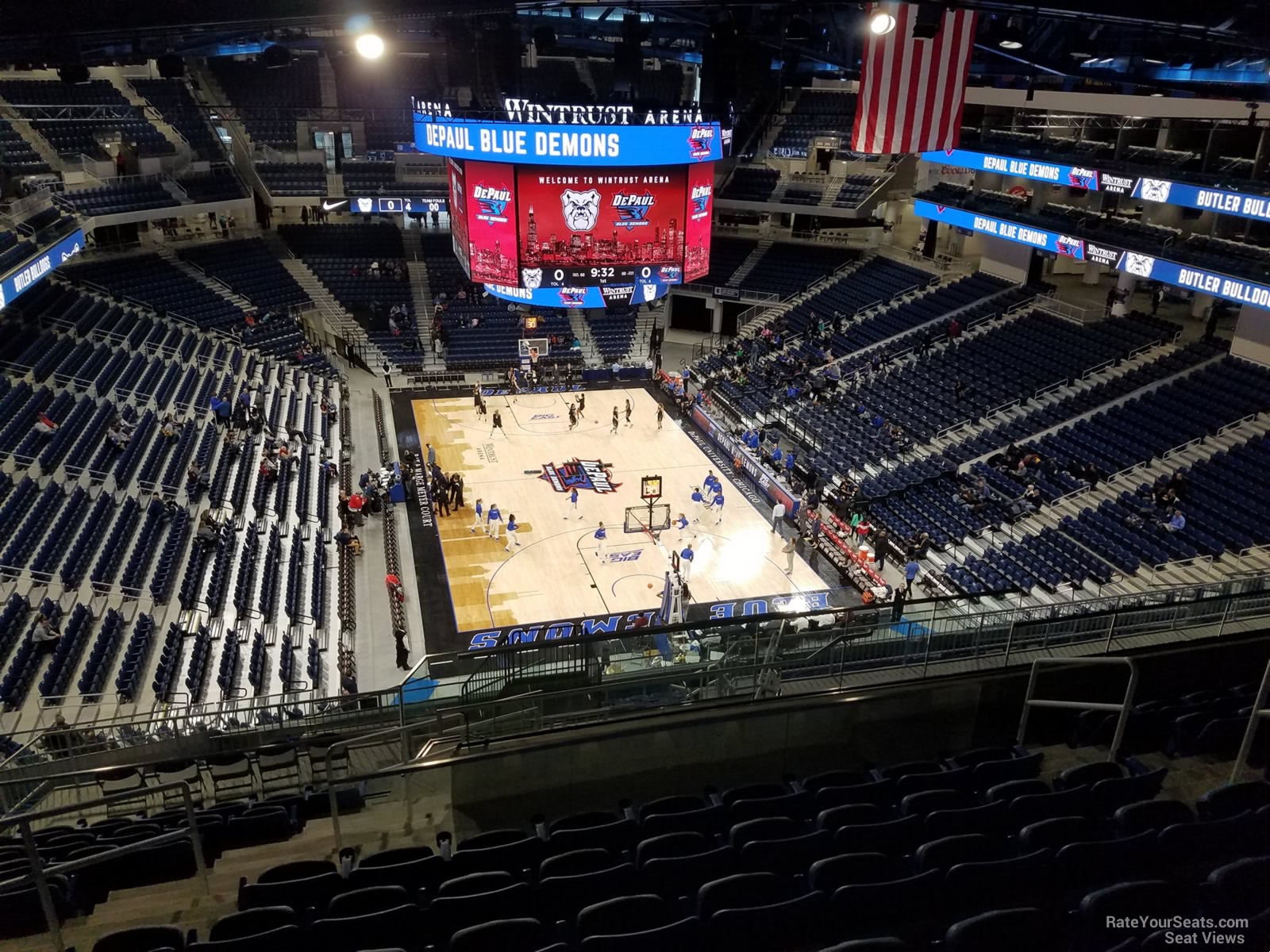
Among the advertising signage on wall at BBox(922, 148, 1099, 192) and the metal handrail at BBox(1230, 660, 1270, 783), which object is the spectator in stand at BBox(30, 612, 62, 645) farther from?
the advertising signage on wall at BBox(922, 148, 1099, 192)

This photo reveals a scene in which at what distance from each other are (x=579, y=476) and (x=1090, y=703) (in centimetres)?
1847

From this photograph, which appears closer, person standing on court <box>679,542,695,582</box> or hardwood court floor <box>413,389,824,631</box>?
hardwood court floor <box>413,389,824,631</box>

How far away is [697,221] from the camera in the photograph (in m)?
22.1

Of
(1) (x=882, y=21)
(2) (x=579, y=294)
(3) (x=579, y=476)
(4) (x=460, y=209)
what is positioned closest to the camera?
(1) (x=882, y=21)

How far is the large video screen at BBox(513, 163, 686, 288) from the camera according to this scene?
20234 mm

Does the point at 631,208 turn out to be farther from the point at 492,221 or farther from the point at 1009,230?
the point at 1009,230

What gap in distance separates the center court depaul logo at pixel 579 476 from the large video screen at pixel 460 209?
6081 millimetres

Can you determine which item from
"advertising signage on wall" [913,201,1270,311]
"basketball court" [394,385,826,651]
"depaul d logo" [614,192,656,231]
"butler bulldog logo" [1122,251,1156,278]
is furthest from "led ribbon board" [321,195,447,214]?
"butler bulldog logo" [1122,251,1156,278]

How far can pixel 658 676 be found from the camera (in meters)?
7.84

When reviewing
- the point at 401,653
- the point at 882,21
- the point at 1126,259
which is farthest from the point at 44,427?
the point at 1126,259

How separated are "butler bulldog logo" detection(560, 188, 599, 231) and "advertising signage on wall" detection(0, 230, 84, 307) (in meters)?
11.4

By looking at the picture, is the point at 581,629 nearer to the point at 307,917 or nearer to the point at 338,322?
the point at 307,917

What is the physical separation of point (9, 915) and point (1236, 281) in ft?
74.3

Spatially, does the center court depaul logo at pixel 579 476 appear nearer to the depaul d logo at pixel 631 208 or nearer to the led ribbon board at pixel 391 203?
the depaul d logo at pixel 631 208
